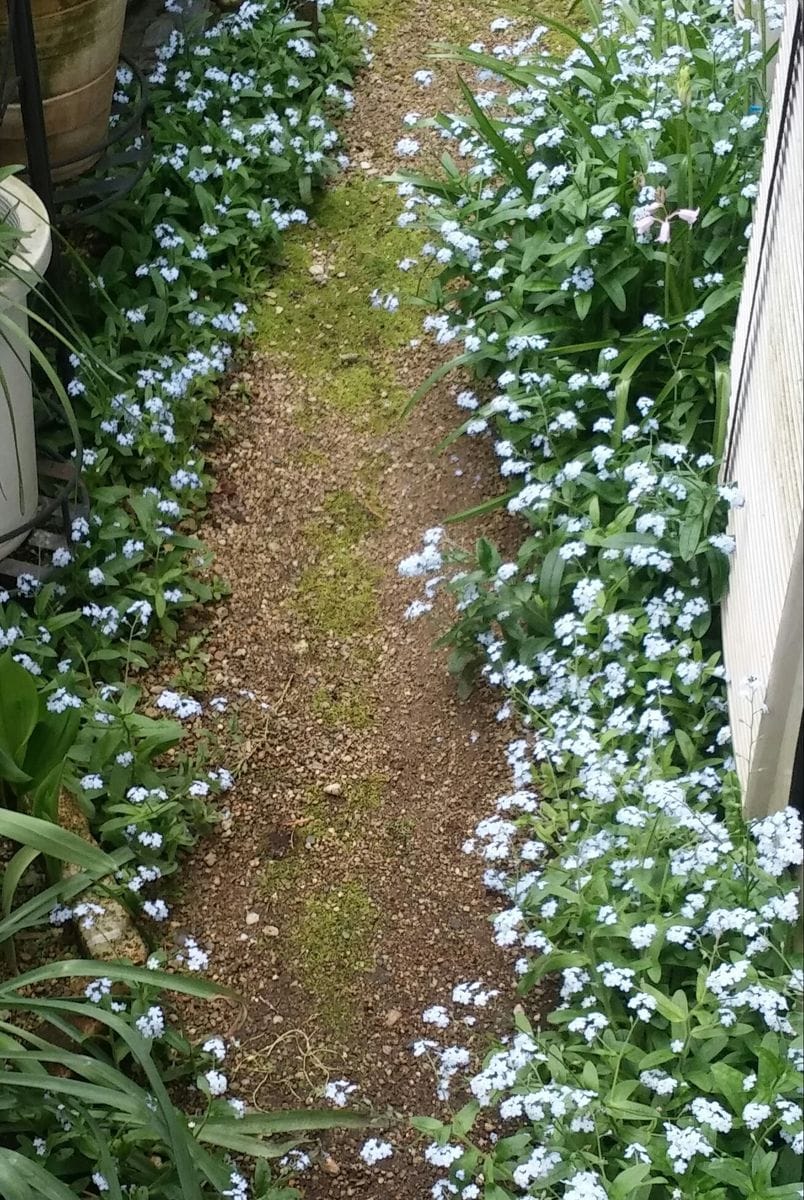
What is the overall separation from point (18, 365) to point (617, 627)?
1.45 m

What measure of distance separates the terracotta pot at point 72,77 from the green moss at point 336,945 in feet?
6.64

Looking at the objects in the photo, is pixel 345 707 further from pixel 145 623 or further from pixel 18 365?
pixel 18 365

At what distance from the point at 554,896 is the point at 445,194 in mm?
2086

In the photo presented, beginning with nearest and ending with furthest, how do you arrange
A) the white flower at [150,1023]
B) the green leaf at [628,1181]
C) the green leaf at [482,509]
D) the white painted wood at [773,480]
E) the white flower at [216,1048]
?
the green leaf at [628,1181] → the white painted wood at [773,480] → the white flower at [150,1023] → the white flower at [216,1048] → the green leaf at [482,509]

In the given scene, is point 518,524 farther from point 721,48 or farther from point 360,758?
point 721,48

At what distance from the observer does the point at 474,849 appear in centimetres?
281

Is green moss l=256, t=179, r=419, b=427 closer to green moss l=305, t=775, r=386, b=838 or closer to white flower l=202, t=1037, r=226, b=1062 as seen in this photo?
green moss l=305, t=775, r=386, b=838

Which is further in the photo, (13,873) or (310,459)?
(310,459)

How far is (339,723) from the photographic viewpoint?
3117 millimetres

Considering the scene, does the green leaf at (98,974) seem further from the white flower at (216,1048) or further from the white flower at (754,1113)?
the white flower at (754,1113)

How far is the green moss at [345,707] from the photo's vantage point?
10.2ft

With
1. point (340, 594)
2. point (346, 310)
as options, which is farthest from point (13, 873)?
point (346, 310)

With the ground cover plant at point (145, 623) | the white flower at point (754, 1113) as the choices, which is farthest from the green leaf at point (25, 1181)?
the white flower at point (754, 1113)

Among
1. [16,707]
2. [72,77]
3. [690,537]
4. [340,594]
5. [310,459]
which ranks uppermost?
[72,77]
